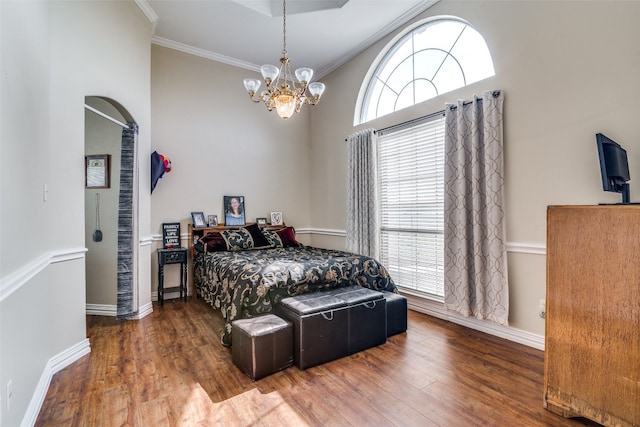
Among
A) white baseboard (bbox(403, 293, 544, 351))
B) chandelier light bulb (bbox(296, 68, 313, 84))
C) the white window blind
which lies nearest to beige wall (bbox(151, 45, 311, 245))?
the white window blind

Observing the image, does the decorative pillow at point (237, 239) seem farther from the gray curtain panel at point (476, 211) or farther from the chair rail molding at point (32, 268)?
the gray curtain panel at point (476, 211)

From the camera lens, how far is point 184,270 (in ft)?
12.9

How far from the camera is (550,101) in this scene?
239 centimetres

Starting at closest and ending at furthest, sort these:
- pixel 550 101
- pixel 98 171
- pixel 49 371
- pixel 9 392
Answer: pixel 9 392
pixel 49 371
pixel 550 101
pixel 98 171

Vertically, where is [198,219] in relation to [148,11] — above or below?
below

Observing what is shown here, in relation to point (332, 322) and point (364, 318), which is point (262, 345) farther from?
point (364, 318)

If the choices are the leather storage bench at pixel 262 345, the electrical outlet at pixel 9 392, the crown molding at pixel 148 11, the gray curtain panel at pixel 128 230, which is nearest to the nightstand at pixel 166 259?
the gray curtain panel at pixel 128 230

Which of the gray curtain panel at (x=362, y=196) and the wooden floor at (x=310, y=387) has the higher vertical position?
the gray curtain panel at (x=362, y=196)

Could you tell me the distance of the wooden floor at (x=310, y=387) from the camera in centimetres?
167

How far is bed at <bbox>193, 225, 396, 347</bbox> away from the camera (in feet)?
8.02

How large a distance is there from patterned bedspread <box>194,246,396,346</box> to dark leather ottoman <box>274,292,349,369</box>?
0.18 meters

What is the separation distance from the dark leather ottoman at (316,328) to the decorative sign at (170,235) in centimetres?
228

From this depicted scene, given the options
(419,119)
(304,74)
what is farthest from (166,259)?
(419,119)

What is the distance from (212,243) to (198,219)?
1.95 ft
